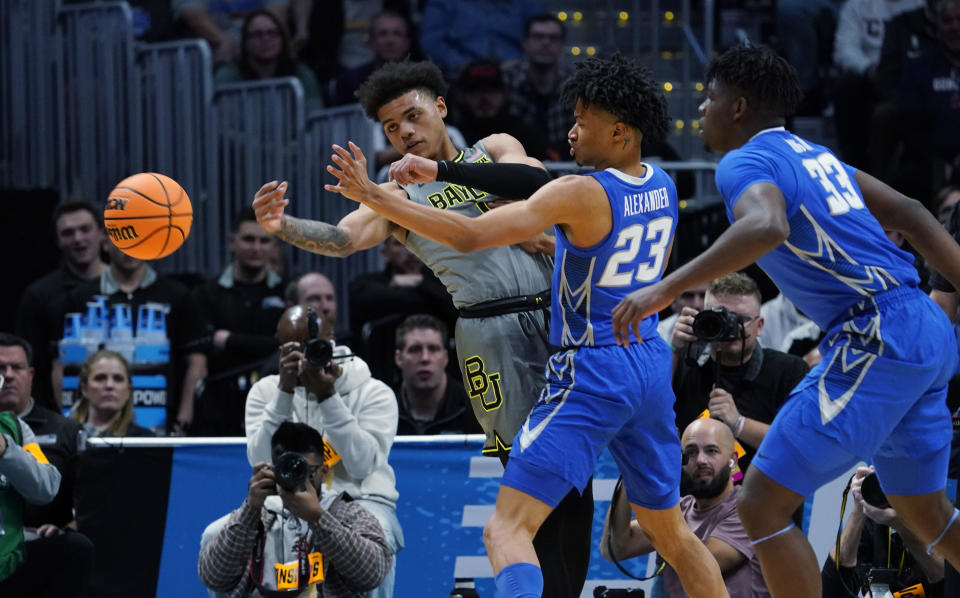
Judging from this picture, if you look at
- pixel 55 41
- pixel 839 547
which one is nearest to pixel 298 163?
pixel 55 41

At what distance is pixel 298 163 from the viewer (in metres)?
10.8

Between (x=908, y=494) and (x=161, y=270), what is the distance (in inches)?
289

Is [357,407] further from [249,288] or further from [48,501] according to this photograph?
[249,288]

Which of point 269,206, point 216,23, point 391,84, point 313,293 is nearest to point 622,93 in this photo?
point 391,84

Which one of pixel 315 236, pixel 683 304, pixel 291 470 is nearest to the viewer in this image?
pixel 315 236

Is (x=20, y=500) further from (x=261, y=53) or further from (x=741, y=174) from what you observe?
(x=261, y=53)

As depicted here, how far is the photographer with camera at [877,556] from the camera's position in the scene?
20.3 feet

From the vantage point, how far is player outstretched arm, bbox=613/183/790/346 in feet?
15.3

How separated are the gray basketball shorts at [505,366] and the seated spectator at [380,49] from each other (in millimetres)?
6311

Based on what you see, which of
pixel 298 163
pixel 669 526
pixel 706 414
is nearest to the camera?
pixel 669 526

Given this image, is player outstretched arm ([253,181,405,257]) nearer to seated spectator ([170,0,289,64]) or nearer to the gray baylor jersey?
the gray baylor jersey

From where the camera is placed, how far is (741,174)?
195 inches

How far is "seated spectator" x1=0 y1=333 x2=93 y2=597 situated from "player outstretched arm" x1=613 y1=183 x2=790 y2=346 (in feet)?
12.5

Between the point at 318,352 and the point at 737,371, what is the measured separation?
84.8 inches
